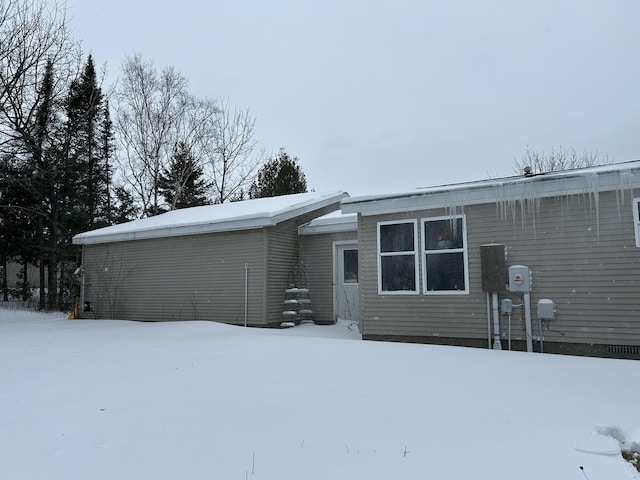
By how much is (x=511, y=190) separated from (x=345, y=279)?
5.01m

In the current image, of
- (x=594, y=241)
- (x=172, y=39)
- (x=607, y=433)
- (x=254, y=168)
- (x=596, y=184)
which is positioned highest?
(x=172, y=39)

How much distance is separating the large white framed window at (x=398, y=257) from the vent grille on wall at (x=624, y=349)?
9.80 ft

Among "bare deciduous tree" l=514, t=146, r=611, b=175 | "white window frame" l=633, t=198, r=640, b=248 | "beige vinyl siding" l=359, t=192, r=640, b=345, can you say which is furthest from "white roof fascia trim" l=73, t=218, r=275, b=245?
"bare deciduous tree" l=514, t=146, r=611, b=175

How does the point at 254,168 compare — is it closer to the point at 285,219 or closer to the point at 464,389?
the point at 285,219

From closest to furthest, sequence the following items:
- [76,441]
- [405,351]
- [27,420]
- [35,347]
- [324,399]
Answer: [76,441] < [27,420] < [324,399] < [405,351] < [35,347]

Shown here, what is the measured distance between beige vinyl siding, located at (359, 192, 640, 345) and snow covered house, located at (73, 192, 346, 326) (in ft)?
11.7

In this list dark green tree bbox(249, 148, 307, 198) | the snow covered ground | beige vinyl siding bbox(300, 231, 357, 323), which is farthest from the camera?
dark green tree bbox(249, 148, 307, 198)

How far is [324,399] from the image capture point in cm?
419

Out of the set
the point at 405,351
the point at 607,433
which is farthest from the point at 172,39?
the point at 607,433

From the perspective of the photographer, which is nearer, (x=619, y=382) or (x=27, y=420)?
(x=27, y=420)

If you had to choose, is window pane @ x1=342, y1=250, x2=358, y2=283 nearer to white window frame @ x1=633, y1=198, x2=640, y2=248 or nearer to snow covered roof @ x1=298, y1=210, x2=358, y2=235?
snow covered roof @ x1=298, y1=210, x2=358, y2=235

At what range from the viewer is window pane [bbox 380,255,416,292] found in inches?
327

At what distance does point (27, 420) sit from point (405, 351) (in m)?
4.59

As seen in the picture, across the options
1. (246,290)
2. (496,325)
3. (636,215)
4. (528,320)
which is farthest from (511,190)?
(246,290)
